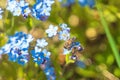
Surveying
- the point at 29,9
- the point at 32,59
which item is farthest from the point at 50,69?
the point at 29,9

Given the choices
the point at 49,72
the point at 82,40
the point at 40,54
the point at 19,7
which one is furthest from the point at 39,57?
the point at 82,40

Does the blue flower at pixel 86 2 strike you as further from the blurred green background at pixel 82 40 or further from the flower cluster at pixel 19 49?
the flower cluster at pixel 19 49

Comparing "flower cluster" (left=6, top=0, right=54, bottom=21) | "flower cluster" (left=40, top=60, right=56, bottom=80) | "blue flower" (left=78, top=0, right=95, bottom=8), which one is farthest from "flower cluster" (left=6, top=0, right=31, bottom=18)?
"blue flower" (left=78, top=0, right=95, bottom=8)

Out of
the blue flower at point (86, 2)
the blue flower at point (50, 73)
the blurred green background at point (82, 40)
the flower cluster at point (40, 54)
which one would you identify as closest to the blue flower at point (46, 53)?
the flower cluster at point (40, 54)

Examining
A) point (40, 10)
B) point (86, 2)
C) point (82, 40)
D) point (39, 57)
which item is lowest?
point (82, 40)

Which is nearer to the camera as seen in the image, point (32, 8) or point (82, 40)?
point (32, 8)

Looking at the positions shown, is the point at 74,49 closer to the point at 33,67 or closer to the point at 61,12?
the point at 33,67

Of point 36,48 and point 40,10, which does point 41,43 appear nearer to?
point 36,48
